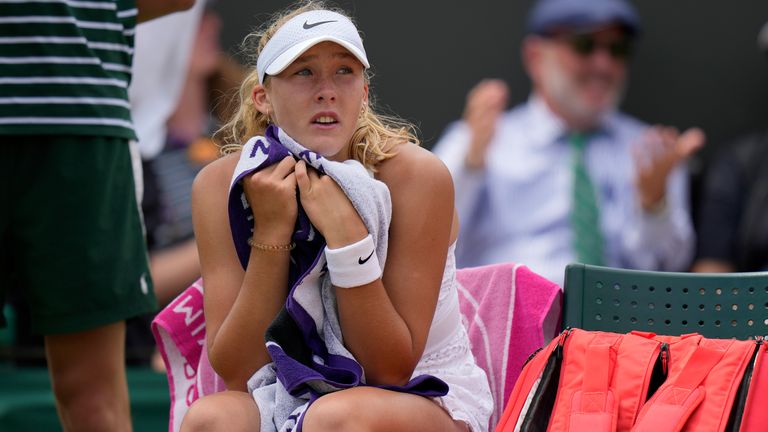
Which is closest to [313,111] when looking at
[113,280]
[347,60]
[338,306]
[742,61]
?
[347,60]

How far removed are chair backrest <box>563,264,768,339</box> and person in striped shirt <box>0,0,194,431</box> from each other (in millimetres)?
1062

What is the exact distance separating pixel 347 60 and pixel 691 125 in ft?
9.68

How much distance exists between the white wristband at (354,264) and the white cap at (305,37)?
377 millimetres

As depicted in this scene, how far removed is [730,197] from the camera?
4.93m

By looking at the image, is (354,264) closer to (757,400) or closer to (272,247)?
(272,247)

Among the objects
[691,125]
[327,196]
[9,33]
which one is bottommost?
[691,125]

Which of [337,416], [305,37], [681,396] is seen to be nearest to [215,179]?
[305,37]

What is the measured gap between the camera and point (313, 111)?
2457 mm

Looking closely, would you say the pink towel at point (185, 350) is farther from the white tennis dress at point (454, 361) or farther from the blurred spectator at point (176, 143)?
the blurred spectator at point (176, 143)

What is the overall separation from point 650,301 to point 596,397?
41 centimetres

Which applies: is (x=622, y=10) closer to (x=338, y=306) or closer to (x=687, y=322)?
(x=687, y=322)

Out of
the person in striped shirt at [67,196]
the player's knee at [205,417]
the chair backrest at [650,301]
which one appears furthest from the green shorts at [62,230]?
the chair backrest at [650,301]

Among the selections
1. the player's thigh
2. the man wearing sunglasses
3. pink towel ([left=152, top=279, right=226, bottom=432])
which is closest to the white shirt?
the man wearing sunglasses

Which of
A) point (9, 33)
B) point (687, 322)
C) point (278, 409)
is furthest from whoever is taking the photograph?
point (9, 33)
